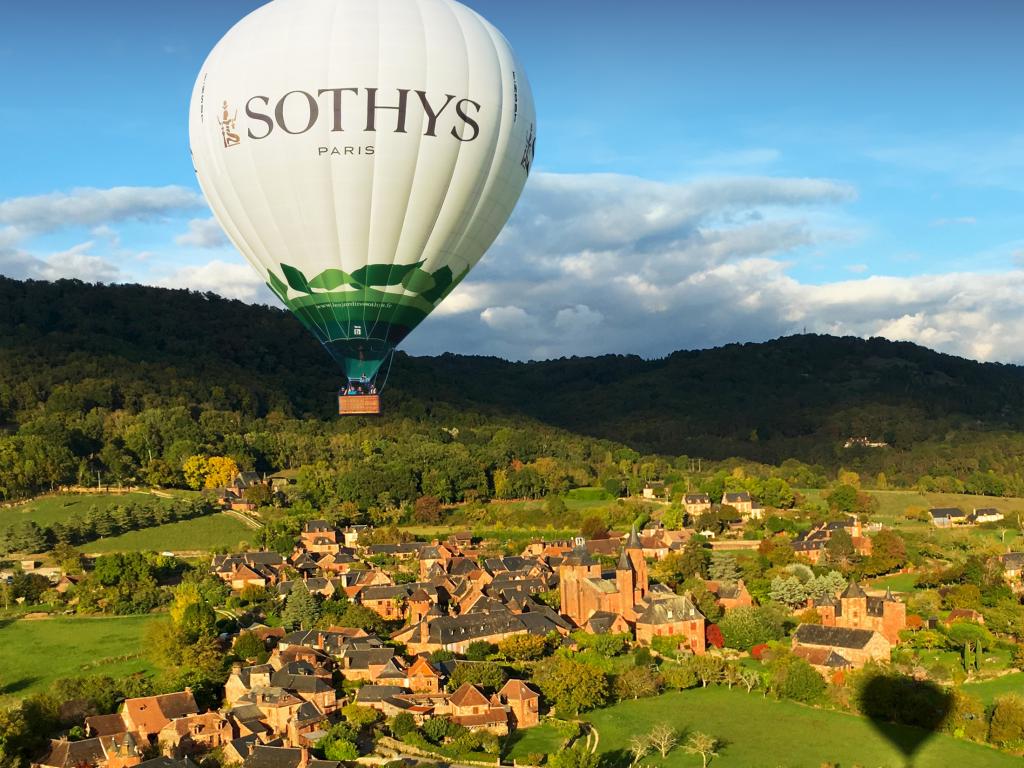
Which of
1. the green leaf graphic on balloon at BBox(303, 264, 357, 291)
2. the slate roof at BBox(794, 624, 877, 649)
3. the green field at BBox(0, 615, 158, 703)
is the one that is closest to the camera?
the green leaf graphic on balloon at BBox(303, 264, 357, 291)

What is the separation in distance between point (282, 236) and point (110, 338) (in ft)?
308

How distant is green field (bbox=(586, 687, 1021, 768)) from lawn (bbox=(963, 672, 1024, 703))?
412cm

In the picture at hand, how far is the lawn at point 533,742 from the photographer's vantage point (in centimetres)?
3316

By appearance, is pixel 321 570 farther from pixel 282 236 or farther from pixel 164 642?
pixel 282 236

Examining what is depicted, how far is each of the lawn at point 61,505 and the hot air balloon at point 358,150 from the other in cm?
4144

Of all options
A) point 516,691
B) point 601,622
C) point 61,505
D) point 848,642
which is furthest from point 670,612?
point 61,505

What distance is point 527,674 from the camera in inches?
1612

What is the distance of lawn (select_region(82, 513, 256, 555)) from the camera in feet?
205

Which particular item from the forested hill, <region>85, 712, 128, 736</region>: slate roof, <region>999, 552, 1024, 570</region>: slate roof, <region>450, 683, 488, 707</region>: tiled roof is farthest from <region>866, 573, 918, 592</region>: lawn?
the forested hill

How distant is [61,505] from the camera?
69.6 m

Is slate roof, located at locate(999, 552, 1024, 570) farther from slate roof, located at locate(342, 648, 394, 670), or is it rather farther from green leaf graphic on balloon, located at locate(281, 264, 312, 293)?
green leaf graphic on balloon, located at locate(281, 264, 312, 293)

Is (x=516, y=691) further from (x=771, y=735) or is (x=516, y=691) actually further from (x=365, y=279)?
(x=365, y=279)

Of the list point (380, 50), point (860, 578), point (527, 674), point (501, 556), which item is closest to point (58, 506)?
point (501, 556)

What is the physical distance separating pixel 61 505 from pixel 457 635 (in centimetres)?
3528
